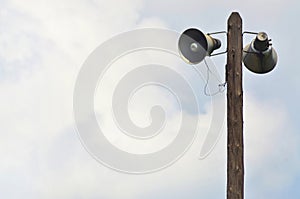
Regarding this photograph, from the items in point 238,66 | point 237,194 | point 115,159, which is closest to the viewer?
point 237,194

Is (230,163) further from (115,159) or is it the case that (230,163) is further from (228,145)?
(115,159)

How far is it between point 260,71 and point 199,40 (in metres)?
0.89

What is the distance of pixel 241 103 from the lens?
6.76m

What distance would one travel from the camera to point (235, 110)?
672cm

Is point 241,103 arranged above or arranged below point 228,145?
above

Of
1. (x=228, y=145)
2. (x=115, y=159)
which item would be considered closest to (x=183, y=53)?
(x=228, y=145)

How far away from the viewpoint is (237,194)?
640cm

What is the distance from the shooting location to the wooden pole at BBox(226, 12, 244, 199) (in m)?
6.47

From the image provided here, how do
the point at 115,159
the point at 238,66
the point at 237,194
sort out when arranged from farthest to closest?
the point at 115,159
the point at 238,66
the point at 237,194

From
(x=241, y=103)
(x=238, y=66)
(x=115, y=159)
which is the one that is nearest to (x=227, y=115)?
(x=241, y=103)

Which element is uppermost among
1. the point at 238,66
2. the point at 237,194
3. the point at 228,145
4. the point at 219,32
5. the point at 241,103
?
the point at 219,32

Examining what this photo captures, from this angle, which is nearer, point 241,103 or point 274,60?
point 241,103

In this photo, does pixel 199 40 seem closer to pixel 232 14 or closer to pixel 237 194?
pixel 232 14

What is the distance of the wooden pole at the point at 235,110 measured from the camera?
6.47 meters
